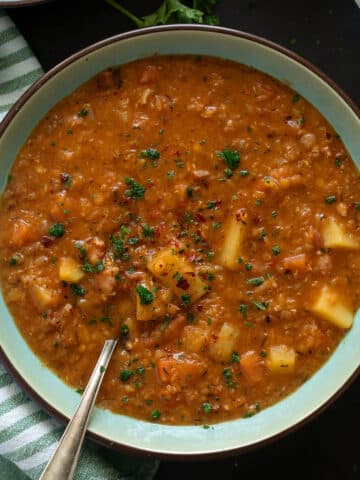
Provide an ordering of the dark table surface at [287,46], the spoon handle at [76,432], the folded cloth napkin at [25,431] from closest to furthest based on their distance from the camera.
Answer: the spoon handle at [76,432] < the folded cloth napkin at [25,431] < the dark table surface at [287,46]

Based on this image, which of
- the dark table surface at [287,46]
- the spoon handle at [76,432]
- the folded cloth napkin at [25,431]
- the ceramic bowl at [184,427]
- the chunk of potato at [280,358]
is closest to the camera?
the spoon handle at [76,432]

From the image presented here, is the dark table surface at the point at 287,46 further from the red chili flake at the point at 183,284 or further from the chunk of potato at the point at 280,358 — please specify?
the red chili flake at the point at 183,284

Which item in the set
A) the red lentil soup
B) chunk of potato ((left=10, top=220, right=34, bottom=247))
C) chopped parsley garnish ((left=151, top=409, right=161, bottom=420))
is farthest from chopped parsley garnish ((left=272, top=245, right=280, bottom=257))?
chunk of potato ((left=10, top=220, right=34, bottom=247))

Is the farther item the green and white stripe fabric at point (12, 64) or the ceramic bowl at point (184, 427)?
the green and white stripe fabric at point (12, 64)

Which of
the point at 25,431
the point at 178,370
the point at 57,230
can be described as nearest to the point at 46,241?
the point at 57,230

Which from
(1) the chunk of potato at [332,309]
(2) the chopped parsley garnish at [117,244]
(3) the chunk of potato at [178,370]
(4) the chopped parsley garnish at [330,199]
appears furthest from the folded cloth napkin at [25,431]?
(4) the chopped parsley garnish at [330,199]

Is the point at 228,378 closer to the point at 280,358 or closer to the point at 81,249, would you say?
the point at 280,358
